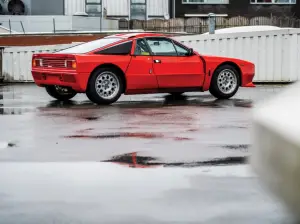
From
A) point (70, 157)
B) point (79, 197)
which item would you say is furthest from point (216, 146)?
point (79, 197)

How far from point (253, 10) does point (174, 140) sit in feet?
96.7

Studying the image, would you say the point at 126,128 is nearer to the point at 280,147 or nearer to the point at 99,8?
the point at 280,147

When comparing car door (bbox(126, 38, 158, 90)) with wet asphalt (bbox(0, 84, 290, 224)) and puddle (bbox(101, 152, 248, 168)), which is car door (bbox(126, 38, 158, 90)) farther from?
puddle (bbox(101, 152, 248, 168))

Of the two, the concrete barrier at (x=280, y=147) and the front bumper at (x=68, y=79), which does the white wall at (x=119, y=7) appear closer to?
the front bumper at (x=68, y=79)

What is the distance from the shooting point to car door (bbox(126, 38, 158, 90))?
12.6m

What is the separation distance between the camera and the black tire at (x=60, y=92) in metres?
13.4

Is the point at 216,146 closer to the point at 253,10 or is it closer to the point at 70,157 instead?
the point at 70,157

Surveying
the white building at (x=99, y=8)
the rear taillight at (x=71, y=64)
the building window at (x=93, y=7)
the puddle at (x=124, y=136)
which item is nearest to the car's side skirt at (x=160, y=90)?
the rear taillight at (x=71, y=64)

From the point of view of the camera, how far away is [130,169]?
5.96m

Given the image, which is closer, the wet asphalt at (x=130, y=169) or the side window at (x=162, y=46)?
the wet asphalt at (x=130, y=169)

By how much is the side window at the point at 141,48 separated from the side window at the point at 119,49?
16cm

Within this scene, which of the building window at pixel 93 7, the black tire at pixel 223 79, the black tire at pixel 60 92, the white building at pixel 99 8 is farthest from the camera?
the building window at pixel 93 7

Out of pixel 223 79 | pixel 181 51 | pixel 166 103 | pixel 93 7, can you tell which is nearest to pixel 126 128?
pixel 166 103

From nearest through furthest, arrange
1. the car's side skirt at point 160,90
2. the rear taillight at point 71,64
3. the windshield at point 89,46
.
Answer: the rear taillight at point 71,64
the windshield at point 89,46
the car's side skirt at point 160,90
